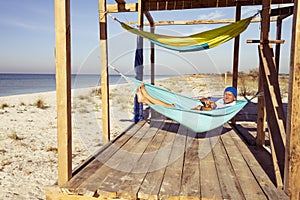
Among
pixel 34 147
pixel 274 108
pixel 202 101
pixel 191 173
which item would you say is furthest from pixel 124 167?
pixel 34 147

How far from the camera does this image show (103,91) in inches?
95.7

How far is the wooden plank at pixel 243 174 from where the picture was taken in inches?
50.9

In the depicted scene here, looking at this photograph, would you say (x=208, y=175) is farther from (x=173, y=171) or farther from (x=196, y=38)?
(x=196, y=38)

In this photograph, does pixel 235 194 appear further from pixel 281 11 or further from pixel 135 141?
pixel 281 11

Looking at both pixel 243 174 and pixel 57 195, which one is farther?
pixel 243 174

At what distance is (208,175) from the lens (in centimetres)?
154

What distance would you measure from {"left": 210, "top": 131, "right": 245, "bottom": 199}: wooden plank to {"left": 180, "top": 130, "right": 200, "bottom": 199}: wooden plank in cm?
14

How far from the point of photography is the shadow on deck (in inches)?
51.4

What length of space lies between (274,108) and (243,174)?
18.8 inches

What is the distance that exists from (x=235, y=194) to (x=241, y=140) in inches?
47.0

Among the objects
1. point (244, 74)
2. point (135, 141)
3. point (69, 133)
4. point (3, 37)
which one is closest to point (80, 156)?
point (135, 141)

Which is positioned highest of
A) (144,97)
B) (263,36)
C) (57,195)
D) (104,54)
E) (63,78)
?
(263,36)

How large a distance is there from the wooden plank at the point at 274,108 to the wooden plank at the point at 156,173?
73 centimetres

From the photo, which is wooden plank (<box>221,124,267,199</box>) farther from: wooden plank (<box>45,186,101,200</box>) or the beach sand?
the beach sand
